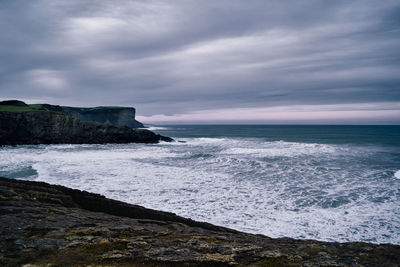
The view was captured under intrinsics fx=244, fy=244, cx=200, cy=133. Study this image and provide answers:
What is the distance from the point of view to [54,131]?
48875mm

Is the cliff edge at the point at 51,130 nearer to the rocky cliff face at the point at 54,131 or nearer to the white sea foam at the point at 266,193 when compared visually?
the rocky cliff face at the point at 54,131

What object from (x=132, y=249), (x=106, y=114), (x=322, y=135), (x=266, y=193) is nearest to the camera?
(x=132, y=249)

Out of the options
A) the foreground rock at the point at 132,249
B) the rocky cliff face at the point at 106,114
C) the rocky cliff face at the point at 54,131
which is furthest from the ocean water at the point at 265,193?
the rocky cliff face at the point at 106,114

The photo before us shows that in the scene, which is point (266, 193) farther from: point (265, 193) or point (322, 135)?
point (322, 135)

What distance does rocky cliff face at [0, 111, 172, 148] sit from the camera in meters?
45.3

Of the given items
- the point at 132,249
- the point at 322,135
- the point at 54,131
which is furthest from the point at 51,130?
the point at 322,135

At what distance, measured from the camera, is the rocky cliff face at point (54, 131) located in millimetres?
45344

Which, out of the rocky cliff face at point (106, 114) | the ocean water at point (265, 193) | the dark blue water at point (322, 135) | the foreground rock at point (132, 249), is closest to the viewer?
the foreground rock at point (132, 249)

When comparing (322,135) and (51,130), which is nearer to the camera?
(51,130)

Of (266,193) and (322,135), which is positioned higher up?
(322,135)

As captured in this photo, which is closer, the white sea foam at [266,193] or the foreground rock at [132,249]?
the foreground rock at [132,249]

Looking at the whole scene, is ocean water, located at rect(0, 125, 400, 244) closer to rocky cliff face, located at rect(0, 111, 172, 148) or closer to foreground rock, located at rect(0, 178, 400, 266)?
foreground rock, located at rect(0, 178, 400, 266)

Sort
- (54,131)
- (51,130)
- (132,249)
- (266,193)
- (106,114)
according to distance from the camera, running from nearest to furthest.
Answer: (132,249) < (266,193) < (51,130) < (54,131) < (106,114)

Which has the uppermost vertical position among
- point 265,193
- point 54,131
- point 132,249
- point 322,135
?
point 322,135
